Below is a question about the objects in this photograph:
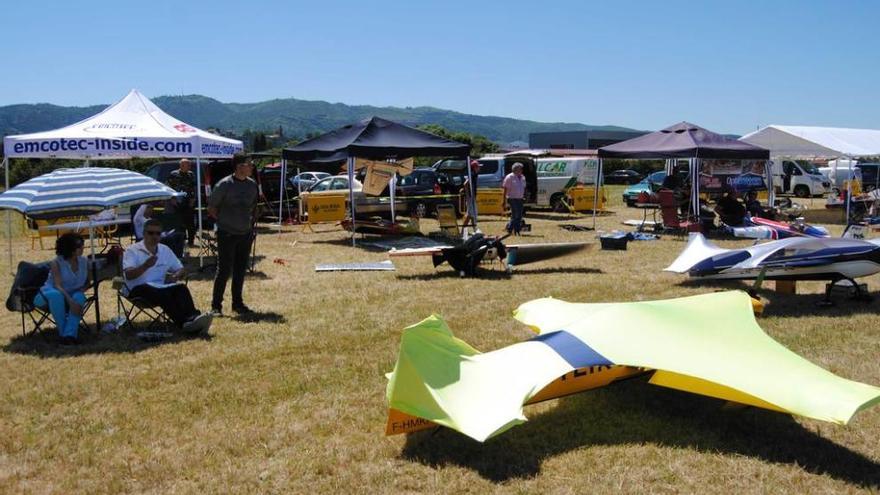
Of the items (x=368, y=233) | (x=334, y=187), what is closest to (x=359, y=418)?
(x=368, y=233)

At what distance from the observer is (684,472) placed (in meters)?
3.97

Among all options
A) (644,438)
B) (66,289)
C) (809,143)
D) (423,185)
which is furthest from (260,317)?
(809,143)

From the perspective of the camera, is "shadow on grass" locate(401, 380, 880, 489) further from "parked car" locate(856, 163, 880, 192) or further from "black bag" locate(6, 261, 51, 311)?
"parked car" locate(856, 163, 880, 192)

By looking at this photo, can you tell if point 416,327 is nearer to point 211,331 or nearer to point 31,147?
point 211,331

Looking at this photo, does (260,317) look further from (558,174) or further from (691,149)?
(558,174)

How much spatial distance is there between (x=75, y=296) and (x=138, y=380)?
1.71m

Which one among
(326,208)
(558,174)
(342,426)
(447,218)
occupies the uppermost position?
(558,174)

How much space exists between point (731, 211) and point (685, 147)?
1.65 metres

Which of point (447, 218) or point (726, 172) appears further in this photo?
point (726, 172)

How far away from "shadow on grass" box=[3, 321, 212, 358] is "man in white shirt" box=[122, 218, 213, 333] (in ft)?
0.57

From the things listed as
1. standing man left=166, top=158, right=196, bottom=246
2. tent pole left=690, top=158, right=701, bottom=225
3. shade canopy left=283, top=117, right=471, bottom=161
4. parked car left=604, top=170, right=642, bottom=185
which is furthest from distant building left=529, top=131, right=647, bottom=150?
standing man left=166, top=158, right=196, bottom=246

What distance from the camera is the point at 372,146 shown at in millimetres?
13805

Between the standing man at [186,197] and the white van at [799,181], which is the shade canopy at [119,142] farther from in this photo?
the white van at [799,181]

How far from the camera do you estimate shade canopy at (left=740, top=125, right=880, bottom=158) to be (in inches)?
746
